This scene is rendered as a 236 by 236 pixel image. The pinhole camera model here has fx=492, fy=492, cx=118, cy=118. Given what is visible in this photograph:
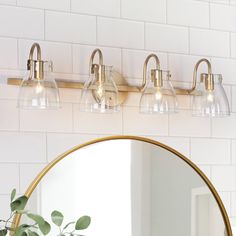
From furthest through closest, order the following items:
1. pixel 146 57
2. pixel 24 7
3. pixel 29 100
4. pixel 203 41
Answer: pixel 203 41 < pixel 146 57 < pixel 24 7 < pixel 29 100

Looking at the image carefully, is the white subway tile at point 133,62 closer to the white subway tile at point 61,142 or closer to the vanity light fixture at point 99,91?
the vanity light fixture at point 99,91

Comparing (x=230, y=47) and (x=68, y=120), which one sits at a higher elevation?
(x=230, y=47)

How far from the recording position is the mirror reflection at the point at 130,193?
1.43 m

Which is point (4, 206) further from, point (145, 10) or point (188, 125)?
point (145, 10)

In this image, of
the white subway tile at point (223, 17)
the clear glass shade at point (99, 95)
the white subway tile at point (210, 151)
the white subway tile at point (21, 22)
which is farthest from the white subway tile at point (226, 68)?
the white subway tile at point (21, 22)

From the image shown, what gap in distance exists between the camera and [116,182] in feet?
4.91

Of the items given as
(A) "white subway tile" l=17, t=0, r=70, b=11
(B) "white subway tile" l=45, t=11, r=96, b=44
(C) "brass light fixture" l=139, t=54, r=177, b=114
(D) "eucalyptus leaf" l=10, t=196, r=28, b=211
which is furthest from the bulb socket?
(D) "eucalyptus leaf" l=10, t=196, r=28, b=211

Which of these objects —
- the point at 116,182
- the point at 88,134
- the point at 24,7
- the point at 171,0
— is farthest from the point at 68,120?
the point at 171,0

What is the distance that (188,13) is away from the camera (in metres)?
1.68

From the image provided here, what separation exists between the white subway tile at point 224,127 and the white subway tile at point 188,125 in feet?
0.08

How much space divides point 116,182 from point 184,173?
239 millimetres

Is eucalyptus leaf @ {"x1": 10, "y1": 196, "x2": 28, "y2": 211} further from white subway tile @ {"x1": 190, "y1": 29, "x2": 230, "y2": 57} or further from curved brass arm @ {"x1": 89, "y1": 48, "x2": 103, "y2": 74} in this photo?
white subway tile @ {"x1": 190, "y1": 29, "x2": 230, "y2": 57}

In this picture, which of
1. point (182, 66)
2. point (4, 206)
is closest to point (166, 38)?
point (182, 66)

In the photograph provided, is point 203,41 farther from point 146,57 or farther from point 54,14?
point 54,14
